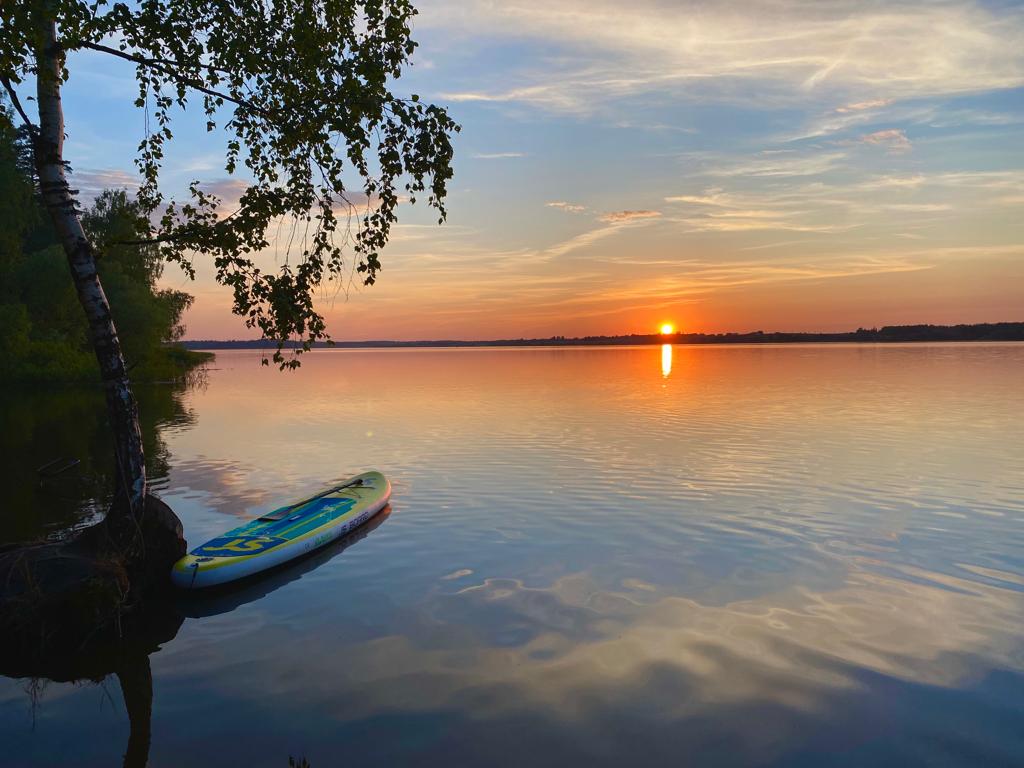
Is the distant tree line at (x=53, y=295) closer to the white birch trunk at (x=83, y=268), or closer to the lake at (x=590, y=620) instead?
the lake at (x=590, y=620)

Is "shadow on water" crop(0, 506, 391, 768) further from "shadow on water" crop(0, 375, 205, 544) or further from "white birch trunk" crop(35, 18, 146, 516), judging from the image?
"shadow on water" crop(0, 375, 205, 544)

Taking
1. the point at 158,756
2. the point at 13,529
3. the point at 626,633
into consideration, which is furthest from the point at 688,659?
the point at 13,529

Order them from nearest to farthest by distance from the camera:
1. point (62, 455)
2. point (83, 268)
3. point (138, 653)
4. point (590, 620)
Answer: point (138, 653), point (590, 620), point (83, 268), point (62, 455)

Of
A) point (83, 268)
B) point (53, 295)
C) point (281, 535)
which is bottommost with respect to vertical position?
point (281, 535)

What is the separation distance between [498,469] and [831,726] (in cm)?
1494

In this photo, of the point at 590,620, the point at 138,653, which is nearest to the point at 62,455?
the point at 138,653

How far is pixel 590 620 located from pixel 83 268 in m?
9.34

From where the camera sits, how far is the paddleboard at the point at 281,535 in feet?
38.6

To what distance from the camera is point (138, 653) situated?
959 centimetres

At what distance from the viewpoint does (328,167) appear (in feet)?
37.7

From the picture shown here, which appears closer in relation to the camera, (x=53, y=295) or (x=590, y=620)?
(x=590, y=620)

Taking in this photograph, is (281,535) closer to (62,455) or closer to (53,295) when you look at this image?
(62,455)

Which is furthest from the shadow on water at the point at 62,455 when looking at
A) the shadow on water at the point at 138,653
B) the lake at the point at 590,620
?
the shadow on water at the point at 138,653

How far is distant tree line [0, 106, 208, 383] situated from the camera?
1794 inches
